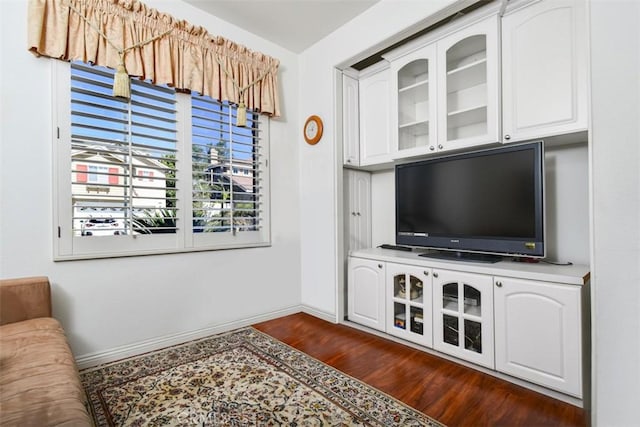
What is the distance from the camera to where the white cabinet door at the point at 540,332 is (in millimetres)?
1650

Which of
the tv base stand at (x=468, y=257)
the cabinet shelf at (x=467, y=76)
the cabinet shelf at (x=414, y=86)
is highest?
the cabinet shelf at (x=414, y=86)

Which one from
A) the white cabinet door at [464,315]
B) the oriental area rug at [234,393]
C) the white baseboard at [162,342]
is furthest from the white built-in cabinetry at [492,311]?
the white baseboard at [162,342]

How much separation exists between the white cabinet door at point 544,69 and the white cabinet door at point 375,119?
0.97 meters

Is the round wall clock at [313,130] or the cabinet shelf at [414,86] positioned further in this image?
the round wall clock at [313,130]

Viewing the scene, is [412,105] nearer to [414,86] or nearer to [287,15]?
[414,86]

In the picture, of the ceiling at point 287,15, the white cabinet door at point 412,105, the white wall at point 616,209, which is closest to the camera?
the white wall at point 616,209

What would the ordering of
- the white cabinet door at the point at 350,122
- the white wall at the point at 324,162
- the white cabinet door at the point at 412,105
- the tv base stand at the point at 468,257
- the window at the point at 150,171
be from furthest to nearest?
1. the white cabinet door at the point at 350,122
2. the white wall at the point at 324,162
3. the white cabinet door at the point at 412,105
4. the tv base stand at the point at 468,257
5. the window at the point at 150,171

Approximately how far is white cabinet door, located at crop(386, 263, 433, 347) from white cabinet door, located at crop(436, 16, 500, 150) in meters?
1.02

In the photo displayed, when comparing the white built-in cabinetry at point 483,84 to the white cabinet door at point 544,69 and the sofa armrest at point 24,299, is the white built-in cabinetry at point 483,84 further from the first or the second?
the sofa armrest at point 24,299

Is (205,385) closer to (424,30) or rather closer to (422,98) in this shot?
(422,98)

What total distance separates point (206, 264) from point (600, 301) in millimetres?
2568

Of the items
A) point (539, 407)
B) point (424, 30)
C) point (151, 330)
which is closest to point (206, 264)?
point (151, 330)

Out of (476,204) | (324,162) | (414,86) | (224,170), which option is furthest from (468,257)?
(224,170)

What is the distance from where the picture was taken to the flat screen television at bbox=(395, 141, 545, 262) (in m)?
1.94
